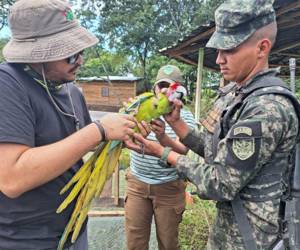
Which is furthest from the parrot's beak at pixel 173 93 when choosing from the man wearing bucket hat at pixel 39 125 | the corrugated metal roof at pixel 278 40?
the corrugated metal roof at pixel 278 40

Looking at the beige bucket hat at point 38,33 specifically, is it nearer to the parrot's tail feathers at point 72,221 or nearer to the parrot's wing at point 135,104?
the parrot's wing at point 135,104

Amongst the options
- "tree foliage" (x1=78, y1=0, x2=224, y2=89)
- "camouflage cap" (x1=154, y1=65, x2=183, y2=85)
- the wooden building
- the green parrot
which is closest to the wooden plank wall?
the wooden building

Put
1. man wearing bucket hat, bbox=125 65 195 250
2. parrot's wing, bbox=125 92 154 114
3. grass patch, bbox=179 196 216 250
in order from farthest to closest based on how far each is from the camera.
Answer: grass patch, bbox=179 196 216 250 → man wearing bucket hat, bbox=125 65 195 250 → parrot's wing, bbox=125 92 154 114

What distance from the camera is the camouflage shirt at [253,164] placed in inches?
70.2

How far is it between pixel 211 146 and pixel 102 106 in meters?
20.8

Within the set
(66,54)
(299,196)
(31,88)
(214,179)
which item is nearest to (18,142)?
(31,88)

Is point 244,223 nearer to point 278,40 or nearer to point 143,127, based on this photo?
point 143,127

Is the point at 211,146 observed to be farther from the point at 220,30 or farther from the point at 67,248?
the point at 67,248

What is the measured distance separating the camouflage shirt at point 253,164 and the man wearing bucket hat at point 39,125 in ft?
1.73

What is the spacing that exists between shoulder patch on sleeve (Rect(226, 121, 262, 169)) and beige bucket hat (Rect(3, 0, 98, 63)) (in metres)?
0.88

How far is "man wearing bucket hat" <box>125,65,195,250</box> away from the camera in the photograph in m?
3.55

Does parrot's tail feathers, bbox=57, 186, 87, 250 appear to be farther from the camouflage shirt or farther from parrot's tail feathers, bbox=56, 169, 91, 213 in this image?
the camouflage shirt

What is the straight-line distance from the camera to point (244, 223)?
1971mm

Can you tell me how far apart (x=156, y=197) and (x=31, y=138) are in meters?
2.21
